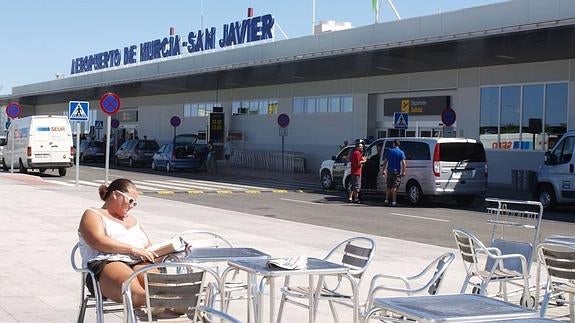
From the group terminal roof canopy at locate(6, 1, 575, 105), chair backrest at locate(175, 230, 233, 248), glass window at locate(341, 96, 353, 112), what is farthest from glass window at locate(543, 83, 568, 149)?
chair backrest at locate(175, 230, 233, 248)

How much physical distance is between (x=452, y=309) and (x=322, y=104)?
3938cm

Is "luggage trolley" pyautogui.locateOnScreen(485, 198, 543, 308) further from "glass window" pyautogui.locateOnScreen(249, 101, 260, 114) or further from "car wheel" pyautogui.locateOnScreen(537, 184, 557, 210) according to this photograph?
"glass window" pyautogui.locateOnScreen(249, 101, 260, 114)

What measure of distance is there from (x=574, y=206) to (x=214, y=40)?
1120 inches

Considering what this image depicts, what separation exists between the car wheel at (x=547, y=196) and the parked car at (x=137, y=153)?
27.0 meters

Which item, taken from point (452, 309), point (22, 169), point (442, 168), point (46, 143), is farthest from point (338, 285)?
point (22, 169)

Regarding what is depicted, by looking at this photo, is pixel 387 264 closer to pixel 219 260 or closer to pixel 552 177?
pixel 219 260

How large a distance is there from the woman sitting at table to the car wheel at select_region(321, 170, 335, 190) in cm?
2340

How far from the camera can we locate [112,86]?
183ft

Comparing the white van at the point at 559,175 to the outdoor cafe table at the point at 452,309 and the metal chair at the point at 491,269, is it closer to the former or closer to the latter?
the metal chair at the point at 491,269

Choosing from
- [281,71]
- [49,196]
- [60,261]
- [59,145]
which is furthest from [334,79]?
[60,261]

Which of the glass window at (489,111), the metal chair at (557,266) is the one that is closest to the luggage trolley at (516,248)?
the metal chair at (557,266)

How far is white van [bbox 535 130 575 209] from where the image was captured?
2181 cm

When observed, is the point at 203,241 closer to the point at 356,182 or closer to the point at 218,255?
the point at 218,255

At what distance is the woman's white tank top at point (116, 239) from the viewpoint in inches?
235
